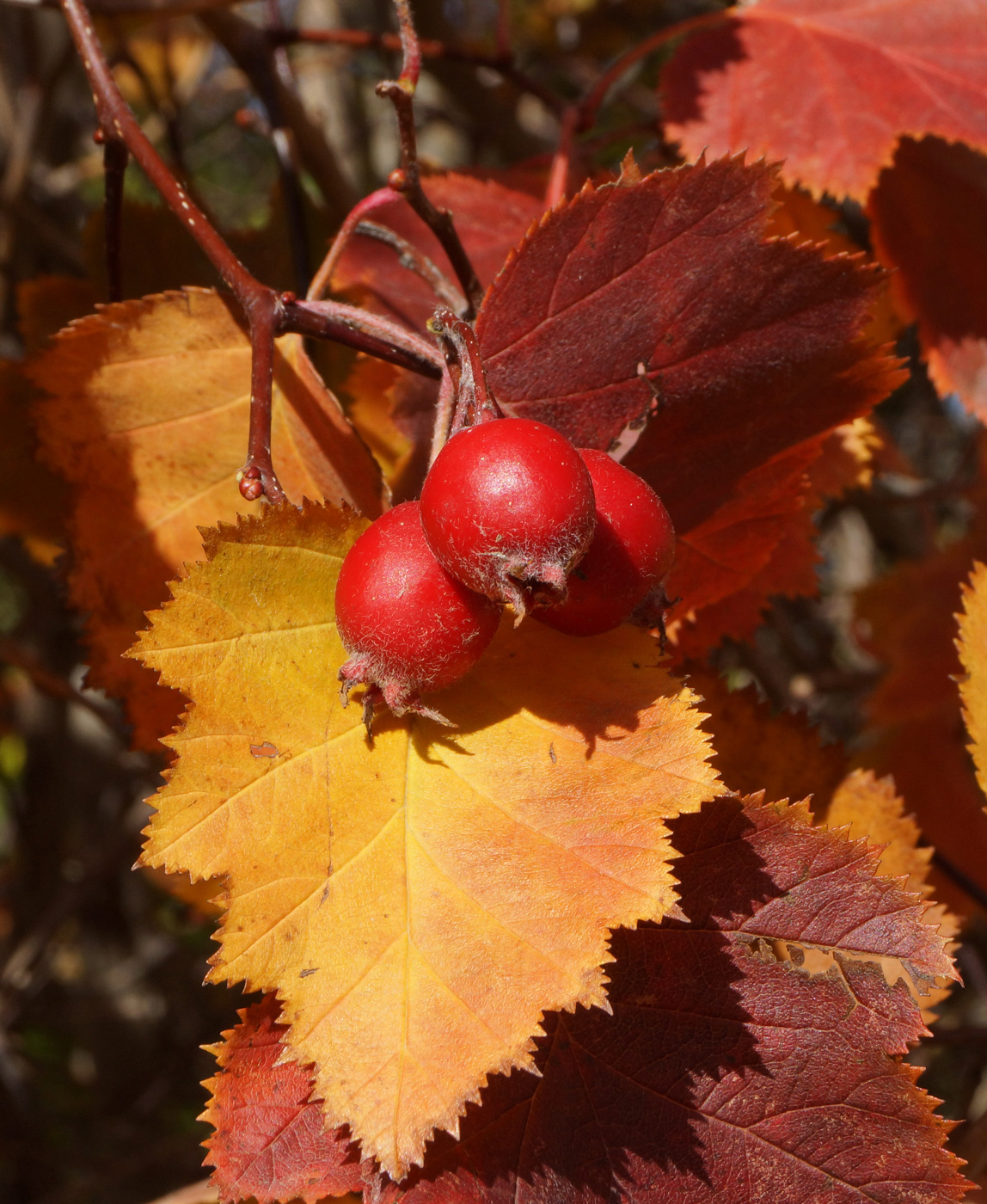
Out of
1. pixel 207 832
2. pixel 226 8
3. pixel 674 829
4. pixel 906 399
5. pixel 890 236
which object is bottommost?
pixel 906 399

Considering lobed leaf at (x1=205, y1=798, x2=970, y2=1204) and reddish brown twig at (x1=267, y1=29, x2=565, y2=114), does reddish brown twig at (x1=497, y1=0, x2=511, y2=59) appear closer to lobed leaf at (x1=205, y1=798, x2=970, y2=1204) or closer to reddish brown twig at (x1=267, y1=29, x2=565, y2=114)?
reddish brown twig at (x1=267, y1=29, x2=565, y2=114)

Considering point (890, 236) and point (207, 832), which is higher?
point (207, 832)

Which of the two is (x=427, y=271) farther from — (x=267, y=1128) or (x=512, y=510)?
(x=267, y=1128)

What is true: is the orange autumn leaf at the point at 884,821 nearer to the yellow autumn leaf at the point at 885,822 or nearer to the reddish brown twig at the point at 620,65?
the yellow autumn leaf at the point at 885,822

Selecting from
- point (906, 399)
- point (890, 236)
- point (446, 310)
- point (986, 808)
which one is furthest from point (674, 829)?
point (906, 399)

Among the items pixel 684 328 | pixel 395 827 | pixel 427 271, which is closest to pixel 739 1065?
pixel 395 827

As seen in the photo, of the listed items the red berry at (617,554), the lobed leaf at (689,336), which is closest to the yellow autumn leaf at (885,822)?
the lobed leaf at (689,336)

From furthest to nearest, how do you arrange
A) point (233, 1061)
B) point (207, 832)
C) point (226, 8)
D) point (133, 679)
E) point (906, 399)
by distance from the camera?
point (906, 399) → point (226, 8) → point (133, 679) → point (233, 1061) → point (207, 832)

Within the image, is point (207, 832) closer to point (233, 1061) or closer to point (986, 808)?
point (233, 1061)
